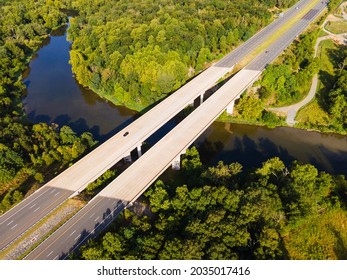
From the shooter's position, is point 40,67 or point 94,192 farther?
point 40,67

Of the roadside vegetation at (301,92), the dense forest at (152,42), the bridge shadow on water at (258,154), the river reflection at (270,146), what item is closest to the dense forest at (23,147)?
the dense forest at (152,42)

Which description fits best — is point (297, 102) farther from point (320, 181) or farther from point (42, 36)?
point (42, 36)

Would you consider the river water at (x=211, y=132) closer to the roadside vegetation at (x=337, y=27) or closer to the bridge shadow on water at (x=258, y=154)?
the bridge shadow on water at (x=258, y=154)

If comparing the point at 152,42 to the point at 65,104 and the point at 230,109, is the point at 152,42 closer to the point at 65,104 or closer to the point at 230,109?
the point at 65,104

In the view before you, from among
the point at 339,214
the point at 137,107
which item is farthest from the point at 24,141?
the point at 339,214

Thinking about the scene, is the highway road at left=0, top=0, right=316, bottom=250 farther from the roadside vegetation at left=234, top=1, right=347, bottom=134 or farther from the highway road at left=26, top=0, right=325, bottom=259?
the roadside vegetation at left=234, top=1, right=347, bottom=134
